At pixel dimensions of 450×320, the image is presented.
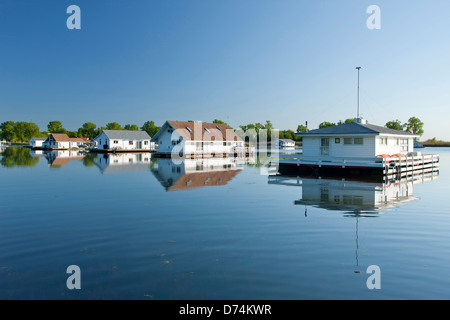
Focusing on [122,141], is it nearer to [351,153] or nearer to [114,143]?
[114,143]

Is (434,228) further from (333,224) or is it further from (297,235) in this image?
(297,235)

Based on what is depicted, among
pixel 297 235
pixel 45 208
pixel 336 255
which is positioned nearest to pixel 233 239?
pixel 297 235

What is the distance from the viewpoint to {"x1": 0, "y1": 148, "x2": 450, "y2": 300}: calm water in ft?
23.3

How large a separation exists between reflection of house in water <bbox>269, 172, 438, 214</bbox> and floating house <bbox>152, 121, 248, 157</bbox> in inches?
1480

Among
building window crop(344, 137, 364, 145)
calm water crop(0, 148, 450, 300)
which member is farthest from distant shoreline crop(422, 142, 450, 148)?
calm water crop(0, 148, 450, 300)

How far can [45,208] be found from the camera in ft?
51.3

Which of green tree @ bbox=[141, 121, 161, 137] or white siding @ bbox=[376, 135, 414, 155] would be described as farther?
green tree @ bbox=[141, 121, 161, 137]

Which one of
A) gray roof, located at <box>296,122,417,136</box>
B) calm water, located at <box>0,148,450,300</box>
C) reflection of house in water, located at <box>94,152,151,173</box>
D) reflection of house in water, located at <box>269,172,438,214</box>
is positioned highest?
gray roof, located at <box>296,122,417,136</box>

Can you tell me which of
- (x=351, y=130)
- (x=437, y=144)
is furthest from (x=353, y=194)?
(x=437, y=144)

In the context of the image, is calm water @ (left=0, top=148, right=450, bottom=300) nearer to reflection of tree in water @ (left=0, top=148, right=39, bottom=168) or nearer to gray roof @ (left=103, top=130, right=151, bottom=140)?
reflection of tree in water @ (left=0, top=148, right=39, bottom=168)

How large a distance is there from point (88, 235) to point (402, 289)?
368 inches

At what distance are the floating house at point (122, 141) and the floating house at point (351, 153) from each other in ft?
174

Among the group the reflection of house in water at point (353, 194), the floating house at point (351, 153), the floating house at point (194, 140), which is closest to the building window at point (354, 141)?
the floating house at point (351, 153)

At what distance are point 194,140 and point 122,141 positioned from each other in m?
27.5
